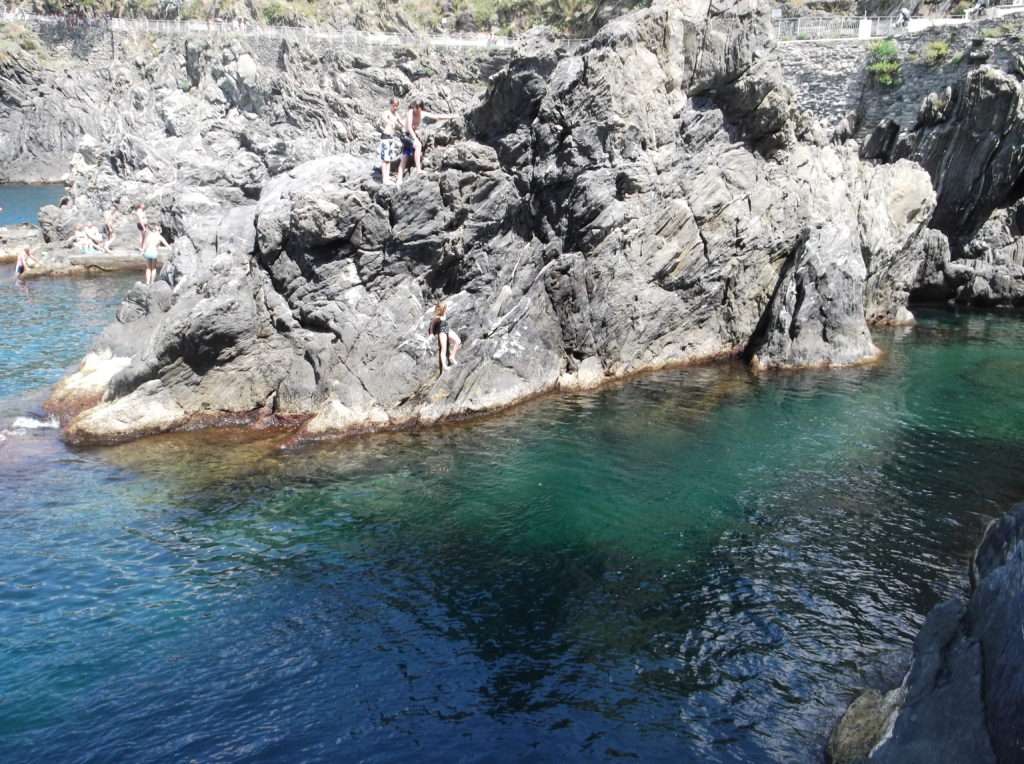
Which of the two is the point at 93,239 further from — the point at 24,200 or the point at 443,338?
the point at 443,338

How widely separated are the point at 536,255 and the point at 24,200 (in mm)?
72597

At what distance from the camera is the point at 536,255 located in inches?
1001

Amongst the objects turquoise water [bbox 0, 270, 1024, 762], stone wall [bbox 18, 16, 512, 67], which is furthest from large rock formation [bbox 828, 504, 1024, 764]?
stone wall [bbox 18, 16, 512, 67]

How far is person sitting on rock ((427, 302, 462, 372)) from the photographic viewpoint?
2320 cm

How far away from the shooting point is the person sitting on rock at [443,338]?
23203 mm

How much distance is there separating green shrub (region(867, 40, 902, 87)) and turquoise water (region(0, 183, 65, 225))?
6122 cm

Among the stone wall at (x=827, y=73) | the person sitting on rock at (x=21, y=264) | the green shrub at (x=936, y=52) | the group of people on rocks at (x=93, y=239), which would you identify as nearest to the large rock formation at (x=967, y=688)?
the green shrub at (x=936, y=52)

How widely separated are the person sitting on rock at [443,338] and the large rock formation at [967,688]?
15.7 meters

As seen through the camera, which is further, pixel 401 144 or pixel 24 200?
pixel 24 200

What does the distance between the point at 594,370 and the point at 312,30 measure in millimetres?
73670

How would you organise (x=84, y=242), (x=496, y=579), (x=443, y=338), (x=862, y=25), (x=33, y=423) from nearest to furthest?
(x=496, y=579) → (x=33, y=423) → (x=443, y=338) → (x=862, y=25) → (x=84, y=242)

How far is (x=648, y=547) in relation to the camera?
49.9 ft

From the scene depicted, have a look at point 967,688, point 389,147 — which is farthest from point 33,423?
point 967,688

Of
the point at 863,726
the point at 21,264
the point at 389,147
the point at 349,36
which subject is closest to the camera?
the point at 863,726
